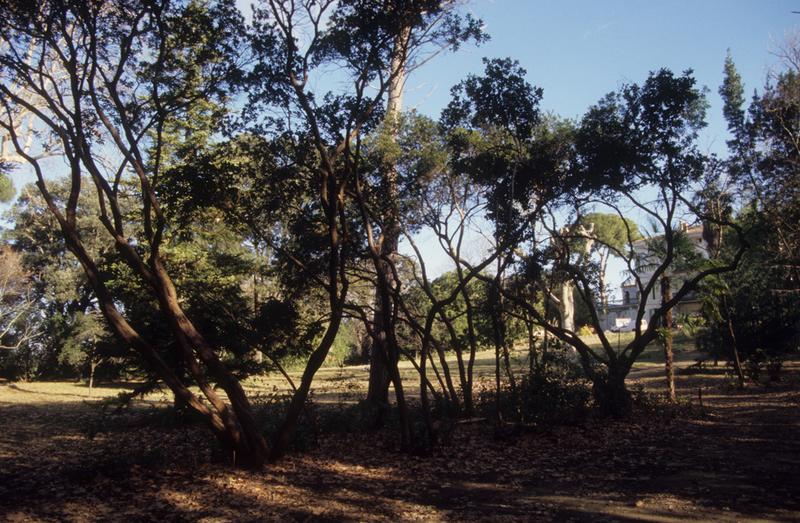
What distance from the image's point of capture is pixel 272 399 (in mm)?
11555

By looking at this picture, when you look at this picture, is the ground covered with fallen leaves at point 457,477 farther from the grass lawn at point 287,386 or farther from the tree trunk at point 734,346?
the grass lawn at point 287,386

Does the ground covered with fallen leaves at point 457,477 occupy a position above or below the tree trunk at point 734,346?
below

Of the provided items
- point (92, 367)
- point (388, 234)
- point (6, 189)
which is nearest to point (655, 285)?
point (388, 234)

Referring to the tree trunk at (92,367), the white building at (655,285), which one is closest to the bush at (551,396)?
the white building at (655,285)

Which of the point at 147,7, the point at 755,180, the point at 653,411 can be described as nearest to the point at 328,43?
the point at 147,7

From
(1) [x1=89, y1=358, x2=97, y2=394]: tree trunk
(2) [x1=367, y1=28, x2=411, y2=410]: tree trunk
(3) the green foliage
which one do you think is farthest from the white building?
(3) the green foliage

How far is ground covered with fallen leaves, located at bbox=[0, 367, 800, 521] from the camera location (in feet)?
21.1

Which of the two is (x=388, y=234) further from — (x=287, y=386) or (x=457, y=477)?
(x=287, y=386)

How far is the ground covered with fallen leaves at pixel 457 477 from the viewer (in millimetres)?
6426

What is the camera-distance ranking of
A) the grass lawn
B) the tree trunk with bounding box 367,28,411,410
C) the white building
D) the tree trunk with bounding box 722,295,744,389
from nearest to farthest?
the tree trunk with bounding box 367,28,411,410 → the white building → the tree trunk with bounding box 722,295,744,389 → the grass lawn

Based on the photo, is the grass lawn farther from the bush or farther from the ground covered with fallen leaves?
the ground covered with fallen leaves

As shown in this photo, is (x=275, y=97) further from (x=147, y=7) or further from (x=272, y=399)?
(x=272, y=399)

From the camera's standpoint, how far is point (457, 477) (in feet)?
26.9

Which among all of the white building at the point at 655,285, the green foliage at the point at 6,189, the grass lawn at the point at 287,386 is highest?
the green foliage at the point at 6,189
